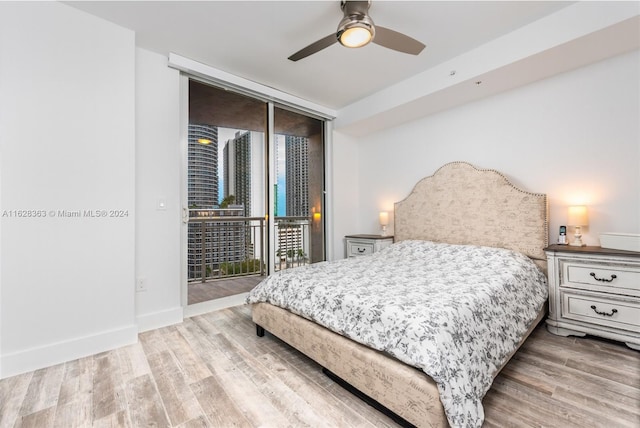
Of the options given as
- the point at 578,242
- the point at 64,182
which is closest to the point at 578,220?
the point at 578,242

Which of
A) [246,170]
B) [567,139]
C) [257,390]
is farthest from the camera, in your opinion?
[246,170]

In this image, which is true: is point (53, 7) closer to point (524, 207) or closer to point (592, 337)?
point (524, 207)

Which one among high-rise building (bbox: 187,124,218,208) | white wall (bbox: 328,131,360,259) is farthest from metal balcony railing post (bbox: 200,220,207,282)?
white wall (bbox: 328,131,360,259)

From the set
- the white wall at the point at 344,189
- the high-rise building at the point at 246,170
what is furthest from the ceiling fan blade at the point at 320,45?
the white wall at the point at 344,189

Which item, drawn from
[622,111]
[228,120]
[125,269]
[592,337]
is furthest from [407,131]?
[125,269]

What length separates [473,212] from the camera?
3.15 m

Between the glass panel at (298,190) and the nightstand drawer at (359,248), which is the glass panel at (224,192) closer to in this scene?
the glass panel at (298,190)

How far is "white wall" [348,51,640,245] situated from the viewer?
241 cm

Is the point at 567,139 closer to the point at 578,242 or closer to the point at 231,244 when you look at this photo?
the point at 578,242

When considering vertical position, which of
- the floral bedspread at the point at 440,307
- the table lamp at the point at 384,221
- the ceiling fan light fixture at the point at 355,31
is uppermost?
the ceiling fan light fixture at the point at 355,31

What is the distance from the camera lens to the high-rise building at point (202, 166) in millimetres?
3078

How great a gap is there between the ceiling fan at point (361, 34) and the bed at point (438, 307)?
5.67 feet

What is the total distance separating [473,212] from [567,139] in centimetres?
106

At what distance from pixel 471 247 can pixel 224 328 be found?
2543mm
